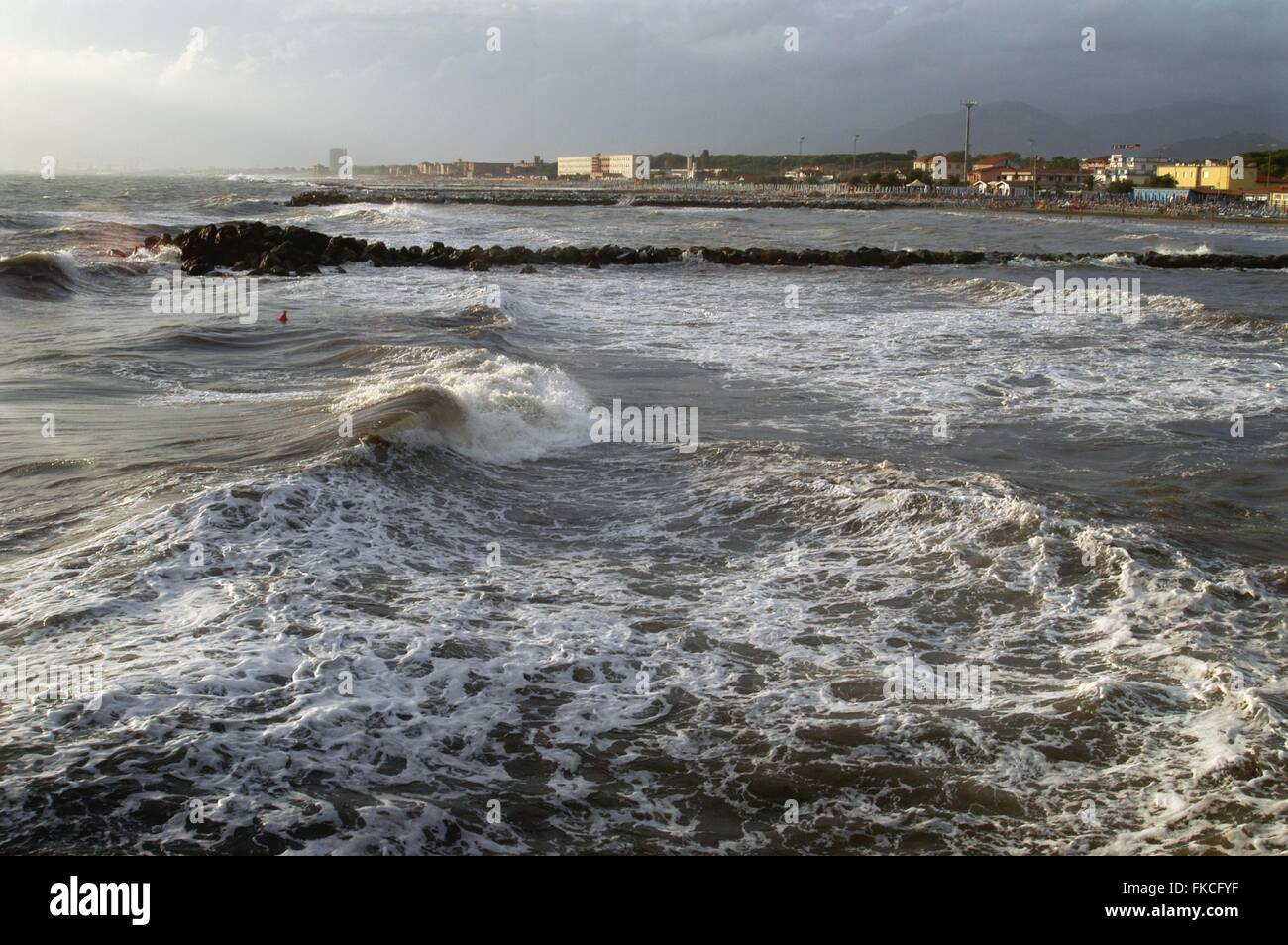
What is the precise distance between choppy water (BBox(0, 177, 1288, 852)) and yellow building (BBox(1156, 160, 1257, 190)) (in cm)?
9047

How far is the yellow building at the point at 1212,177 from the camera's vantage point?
298 feet

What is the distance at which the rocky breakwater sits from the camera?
30.3 metres

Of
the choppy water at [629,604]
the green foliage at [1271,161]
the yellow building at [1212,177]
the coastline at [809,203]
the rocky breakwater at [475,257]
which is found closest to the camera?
the choppy water at [629,604]

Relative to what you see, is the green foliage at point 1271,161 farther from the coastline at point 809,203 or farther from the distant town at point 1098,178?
the coastline at point 809,203

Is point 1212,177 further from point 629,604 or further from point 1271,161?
point 629,604

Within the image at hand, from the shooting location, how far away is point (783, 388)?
14055 mm

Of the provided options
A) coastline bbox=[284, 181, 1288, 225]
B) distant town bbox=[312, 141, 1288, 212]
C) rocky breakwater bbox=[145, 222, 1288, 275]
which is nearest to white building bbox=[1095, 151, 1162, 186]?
distant town bbox=[312, 141, 1288, 212]

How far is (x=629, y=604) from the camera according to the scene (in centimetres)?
682

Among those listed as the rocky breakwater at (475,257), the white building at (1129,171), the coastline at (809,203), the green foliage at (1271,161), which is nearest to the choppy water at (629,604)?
the rocky breakwater at (475,257)

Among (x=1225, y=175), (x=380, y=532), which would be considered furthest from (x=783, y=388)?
(x=1225, y=175)

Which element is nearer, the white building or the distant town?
the distant town

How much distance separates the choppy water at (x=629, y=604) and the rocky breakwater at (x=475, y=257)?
51.2 ft

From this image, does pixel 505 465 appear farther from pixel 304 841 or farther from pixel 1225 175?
pixel 1225 175

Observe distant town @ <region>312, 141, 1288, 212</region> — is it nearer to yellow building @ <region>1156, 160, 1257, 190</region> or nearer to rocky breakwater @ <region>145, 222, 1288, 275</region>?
yellow building @ <region>1156, 160, 1257, 190</region>
